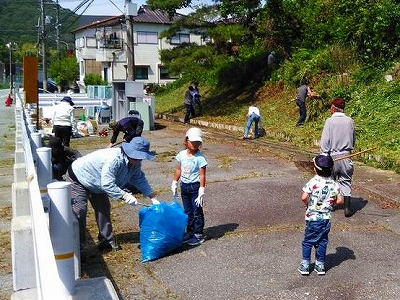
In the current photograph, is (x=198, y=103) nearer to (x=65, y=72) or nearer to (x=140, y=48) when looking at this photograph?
(x=140, y=48)

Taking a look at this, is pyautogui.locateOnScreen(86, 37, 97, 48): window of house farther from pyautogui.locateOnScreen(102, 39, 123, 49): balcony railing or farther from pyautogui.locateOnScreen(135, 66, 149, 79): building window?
pyautogui.locateOnScreen(135, 66, 149, 79): building window

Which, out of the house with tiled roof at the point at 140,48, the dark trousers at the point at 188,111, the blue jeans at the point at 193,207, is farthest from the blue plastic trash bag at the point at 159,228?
the house with tiled roof at the point at 140,48

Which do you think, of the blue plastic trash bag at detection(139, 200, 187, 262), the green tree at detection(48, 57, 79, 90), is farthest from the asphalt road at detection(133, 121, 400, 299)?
the green tree at detection(48, 57, 79, 90)

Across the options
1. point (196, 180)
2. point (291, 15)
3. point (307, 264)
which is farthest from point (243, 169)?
point (291, 15)

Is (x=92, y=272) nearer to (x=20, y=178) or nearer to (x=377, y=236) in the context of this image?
(x=20, y=178)

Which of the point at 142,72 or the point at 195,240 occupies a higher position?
the point at 142,72

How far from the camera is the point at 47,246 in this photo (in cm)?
225

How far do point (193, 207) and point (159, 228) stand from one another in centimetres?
74

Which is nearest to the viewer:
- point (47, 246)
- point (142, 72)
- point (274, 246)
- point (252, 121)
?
point (47, 246)

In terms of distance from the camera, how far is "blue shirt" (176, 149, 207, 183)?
5805 mm

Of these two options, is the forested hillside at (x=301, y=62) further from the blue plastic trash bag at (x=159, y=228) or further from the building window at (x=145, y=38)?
the building window at (x=145, y=38)

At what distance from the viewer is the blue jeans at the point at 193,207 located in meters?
5.87

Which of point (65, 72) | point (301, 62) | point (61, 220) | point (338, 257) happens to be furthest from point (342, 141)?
point (65, 72)

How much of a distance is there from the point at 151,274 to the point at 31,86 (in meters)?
5.25
